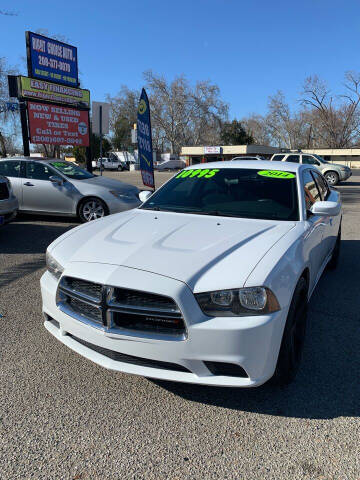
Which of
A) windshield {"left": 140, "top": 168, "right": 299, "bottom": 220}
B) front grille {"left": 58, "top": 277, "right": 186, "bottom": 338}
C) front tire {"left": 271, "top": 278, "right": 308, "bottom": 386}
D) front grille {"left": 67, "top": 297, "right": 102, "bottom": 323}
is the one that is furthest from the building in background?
front grille {"left": 58, "top": 277, "right": 186, "bottom": 338}

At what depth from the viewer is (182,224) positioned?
3.30 metres

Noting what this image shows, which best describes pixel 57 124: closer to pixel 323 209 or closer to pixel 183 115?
pixel 323 209

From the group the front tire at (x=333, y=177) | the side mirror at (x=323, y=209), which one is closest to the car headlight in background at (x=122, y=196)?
the side mirror at (x=323, y=209)

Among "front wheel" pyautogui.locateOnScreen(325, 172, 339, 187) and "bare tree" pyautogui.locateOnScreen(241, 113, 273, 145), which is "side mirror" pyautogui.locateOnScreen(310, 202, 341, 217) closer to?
"front wheel" pyautogui.locateOnScreen(325, 172, 339, 187)

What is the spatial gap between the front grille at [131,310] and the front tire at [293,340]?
74 centimetres

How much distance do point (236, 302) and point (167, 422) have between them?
2.88 feet

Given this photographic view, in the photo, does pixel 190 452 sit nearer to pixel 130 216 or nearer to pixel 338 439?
pixel 338 439

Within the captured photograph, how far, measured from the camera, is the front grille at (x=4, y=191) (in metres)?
6.88

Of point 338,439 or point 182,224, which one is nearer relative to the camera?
point 338,439

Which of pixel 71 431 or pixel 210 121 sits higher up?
pixel 210 121

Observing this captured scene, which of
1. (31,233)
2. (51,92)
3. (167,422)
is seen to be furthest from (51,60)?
(167,422)

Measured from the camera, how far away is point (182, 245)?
278 centimetres

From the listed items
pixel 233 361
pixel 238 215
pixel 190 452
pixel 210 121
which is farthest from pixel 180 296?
pixel 210 121

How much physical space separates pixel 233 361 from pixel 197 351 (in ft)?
0.73
